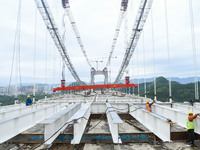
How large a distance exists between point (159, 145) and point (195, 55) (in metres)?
10.9

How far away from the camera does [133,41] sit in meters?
33.7

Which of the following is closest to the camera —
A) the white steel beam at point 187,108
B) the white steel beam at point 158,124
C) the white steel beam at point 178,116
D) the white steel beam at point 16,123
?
the white steel beam at point 16,123

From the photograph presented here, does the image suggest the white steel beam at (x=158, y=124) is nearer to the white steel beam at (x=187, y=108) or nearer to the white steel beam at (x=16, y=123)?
the white steel beam at (x=187, y=108)

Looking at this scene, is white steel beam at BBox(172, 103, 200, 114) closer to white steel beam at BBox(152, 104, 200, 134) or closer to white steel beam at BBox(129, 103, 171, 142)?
white steel beam at BBox(152, 104, 200, 134)

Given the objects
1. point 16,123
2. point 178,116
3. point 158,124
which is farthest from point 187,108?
point 16,123

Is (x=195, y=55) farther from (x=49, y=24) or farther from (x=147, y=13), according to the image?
(x=49, y=24)

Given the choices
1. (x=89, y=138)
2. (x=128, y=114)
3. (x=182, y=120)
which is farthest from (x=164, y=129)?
(x=128, y=114)

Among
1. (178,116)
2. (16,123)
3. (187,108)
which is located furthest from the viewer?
(187,108)

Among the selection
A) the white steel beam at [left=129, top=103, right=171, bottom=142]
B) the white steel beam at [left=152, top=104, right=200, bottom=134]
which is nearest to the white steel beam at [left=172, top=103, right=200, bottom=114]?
the white steel beam at [left=152, top=104, right=200, bottom=134]

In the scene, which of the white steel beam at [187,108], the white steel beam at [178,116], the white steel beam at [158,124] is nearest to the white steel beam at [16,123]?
the white steel beam at [158,124]

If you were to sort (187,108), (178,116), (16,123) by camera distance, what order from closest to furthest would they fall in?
(16,123), (178,116), (187,108)

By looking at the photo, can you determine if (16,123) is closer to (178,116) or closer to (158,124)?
(158,124)

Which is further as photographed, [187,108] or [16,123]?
[187,108]

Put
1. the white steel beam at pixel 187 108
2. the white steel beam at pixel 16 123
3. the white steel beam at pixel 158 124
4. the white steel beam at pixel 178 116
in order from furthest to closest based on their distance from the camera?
the white steel beam at pixel 187 108
the white steel beam at pixel 178 116
the white steel beam at pixel 158 124
the white steel beam at pixel 16 123
